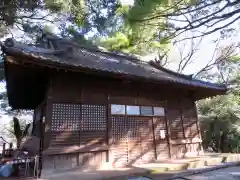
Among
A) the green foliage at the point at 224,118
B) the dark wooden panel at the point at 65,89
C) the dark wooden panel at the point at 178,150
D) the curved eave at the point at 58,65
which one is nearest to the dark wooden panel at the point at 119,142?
the dark wooden panel at the point at 65,89

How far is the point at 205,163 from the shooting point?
25.1 ft

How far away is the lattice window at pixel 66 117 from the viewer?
627 cm

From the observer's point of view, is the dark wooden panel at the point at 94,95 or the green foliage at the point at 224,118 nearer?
the dark wooden panel at the point at 94,95

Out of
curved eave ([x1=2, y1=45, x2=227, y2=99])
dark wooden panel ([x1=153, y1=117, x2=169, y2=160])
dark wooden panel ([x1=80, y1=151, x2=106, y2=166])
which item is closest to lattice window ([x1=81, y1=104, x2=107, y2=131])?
dark wooden panel ([x1=80, y1=151, x2=106, y2=166])

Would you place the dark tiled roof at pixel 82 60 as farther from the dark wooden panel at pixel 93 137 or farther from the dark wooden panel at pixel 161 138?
the dark wooden panel at pixel 93 137

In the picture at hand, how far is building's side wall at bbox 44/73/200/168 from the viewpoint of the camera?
629 cm

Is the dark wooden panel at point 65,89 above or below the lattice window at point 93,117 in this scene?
above

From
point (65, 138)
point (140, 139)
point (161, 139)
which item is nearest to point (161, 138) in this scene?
point (161, 139)

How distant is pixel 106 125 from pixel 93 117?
19.9 inches

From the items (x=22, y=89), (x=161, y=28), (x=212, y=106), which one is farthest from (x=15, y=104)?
(x=212, y=106)

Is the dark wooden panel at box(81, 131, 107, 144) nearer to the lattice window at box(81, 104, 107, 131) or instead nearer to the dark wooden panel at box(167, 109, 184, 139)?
the lattice window at box(81, 104, 107, 131)

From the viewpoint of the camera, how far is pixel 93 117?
694cm

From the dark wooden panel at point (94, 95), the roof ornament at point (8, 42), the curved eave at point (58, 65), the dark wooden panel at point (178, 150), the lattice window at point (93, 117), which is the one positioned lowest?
the dark wooden panel at point (178, 150)

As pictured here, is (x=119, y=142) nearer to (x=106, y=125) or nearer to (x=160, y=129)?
(x=106, y=125)
